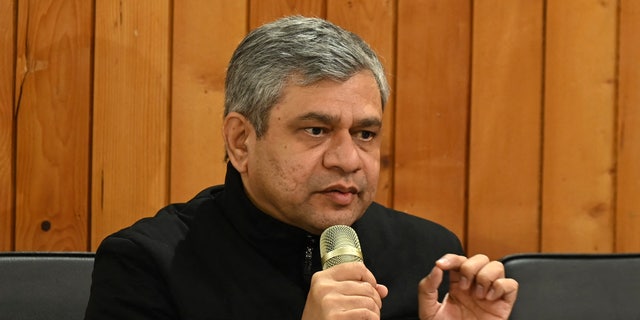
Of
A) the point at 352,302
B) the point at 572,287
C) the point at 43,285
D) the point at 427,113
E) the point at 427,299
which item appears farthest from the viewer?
the point at 427,113

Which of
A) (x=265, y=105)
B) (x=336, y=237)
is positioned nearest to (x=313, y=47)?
(x=265, y=105)

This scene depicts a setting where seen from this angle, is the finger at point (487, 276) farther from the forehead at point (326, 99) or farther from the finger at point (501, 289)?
the forehead at point (326, 99)

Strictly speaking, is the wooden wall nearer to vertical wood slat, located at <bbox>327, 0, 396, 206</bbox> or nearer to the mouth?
vertical wood slat, located at <bbox>327, 0, 396, 206</bbox>

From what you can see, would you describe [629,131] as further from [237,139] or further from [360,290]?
[360,290]

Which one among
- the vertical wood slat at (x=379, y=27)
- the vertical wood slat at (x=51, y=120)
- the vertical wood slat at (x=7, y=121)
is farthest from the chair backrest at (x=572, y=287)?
the vertical wood slat at (x=7, y=121)

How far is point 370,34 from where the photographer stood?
2553mm

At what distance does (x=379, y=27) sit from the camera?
2555mm

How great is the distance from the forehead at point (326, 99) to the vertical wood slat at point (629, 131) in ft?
3.52

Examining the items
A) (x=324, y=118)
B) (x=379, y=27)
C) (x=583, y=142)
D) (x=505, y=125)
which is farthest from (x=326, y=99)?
(x=583, y=142)

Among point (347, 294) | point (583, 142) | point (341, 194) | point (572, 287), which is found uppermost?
point (583, 142)

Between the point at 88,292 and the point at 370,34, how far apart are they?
1062 millimetres

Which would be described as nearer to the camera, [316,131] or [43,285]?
[316,131]

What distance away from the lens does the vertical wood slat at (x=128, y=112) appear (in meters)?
2.49

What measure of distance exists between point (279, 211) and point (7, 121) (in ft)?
3.33
